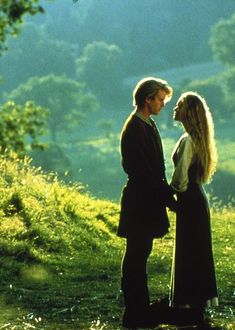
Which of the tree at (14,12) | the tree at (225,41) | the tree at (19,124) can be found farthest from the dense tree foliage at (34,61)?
the tree at (14,12)

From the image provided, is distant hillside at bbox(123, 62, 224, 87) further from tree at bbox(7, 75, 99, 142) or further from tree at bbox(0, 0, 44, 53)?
tree at bbox(0, 0, 44, 53)

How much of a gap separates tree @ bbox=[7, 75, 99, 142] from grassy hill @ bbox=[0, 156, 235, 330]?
96.8 m

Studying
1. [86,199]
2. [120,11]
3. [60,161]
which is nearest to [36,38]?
[120,11]

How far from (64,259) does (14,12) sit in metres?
9.62

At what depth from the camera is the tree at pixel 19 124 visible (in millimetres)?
22000

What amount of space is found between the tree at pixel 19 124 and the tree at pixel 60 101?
87.4 meters

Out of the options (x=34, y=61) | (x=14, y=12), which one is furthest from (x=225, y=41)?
(x=14, y=12)

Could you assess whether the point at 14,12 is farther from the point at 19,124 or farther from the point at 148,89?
the point at 148,89

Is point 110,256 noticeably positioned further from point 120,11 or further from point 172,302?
point 120,11

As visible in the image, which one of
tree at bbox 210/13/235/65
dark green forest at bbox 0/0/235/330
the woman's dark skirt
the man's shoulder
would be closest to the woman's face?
the man's shoulder

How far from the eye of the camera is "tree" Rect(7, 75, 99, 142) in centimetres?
11094

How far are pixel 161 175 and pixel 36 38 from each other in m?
150

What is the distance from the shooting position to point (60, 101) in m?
111

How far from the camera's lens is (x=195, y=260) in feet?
20.2
